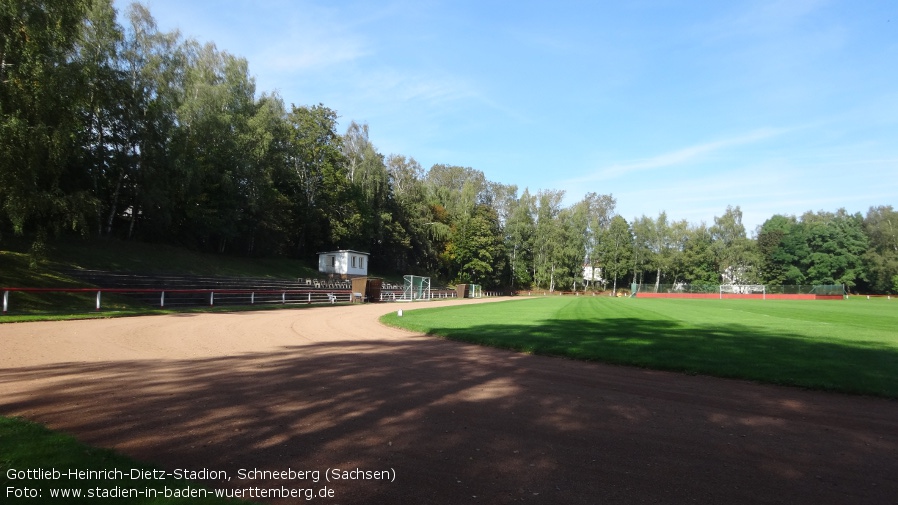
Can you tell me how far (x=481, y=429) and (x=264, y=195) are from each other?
48484 millimetres

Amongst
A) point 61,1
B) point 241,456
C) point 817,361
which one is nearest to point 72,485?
point 241,456

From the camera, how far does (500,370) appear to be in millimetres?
10062

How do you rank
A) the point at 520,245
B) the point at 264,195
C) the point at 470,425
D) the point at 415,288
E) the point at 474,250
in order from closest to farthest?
the point at 470,425 → the point at 264,195 → the point at 415,288 → the point at 474,250 → the point at 520,245

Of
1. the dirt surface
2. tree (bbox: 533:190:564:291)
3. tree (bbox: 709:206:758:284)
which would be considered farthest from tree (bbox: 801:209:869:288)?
the dirt surface

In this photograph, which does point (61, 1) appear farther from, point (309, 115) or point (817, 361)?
point (309, 115)

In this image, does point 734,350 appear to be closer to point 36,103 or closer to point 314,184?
point 36,103

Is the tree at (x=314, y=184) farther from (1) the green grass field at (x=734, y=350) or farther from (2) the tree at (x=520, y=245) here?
(1) the green grass field at (x=734, y=350)

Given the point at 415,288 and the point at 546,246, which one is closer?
the point at 415,288

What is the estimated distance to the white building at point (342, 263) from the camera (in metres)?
54.9

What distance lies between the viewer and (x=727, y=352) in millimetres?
12125

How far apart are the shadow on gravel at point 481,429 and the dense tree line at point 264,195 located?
1956 cm

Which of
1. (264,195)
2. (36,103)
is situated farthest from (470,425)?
(264,195)

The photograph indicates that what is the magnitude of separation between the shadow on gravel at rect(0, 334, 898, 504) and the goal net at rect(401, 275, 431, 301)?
41.4m

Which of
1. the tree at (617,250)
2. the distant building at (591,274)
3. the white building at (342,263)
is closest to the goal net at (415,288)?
the white building at (342,263)
